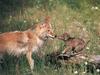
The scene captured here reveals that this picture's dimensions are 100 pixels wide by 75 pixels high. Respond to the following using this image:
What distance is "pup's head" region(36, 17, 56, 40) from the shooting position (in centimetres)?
1085

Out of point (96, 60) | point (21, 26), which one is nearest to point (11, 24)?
point (21, 26)

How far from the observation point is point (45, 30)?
1090 cm

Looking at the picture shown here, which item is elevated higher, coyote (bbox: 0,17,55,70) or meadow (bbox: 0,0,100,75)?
meadow (bbox: 0,0,100,75)

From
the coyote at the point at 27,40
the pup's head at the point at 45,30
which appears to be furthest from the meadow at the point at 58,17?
the pup's head at the point at 45,30

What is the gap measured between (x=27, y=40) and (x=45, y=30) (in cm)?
56

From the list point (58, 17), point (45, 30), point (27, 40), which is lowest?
point (27, 40)

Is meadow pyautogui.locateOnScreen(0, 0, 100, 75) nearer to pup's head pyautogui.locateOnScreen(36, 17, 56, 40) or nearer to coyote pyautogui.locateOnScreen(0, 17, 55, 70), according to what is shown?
coyote pyautogui.locateOnScreen(0, 17, 55, 70)

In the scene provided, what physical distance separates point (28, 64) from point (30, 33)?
2.52 feet

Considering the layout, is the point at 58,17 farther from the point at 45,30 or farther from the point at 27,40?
the point at 45,30

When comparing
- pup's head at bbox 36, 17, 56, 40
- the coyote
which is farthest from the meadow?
pup's head at bbox 36, 17, 56, 40

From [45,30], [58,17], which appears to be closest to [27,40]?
[45,30]

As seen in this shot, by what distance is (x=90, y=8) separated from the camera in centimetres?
1611

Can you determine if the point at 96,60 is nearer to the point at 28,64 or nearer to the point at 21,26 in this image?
the point at 28,64

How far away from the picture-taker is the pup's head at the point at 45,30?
10852mm
